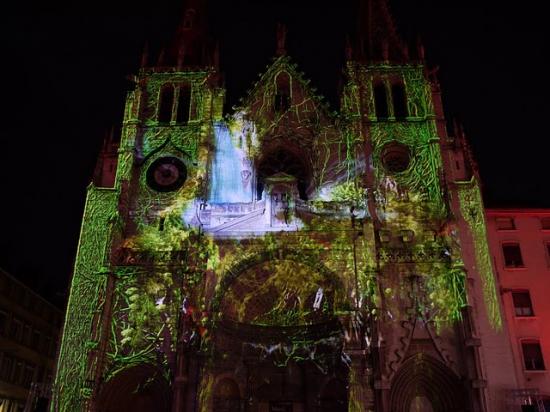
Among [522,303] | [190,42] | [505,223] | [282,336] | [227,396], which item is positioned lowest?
[227,396]

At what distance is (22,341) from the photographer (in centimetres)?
2872

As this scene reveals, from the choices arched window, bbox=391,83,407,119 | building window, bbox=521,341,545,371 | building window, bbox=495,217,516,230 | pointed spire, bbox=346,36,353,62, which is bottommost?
building window, bbox=521,341,545,371

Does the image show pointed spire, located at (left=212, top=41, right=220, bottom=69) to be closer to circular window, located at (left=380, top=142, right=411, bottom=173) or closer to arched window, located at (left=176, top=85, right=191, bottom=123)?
arched window, located at (left=176, top=85, right=191, bottom=123)

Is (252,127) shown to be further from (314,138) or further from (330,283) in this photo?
(330,283)

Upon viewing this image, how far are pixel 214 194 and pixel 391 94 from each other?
10.5 m

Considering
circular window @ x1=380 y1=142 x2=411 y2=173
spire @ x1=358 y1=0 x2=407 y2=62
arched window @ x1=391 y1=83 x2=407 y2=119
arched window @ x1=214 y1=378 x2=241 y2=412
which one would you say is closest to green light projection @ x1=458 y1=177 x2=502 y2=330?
circular window @ x1=380 y1=142 x2=411 y2=173

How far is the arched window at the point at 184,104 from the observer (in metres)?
27.6

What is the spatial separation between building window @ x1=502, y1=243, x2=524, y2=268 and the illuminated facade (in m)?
3.76

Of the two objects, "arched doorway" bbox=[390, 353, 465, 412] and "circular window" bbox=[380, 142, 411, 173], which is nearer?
"arched doorway" bbox=[390, 353, 465, 412]

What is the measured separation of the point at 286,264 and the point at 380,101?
10591 millimetres

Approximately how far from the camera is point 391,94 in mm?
27312

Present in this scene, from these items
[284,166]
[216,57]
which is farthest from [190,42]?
[284,166]

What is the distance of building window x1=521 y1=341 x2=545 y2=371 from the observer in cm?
2294

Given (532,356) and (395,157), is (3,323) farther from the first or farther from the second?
(532,356)
